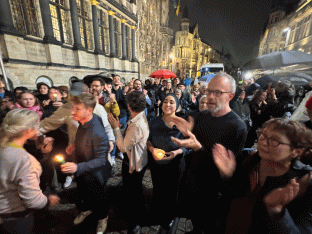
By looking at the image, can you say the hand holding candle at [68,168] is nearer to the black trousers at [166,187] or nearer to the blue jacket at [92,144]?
the blue jacket at [92,144]

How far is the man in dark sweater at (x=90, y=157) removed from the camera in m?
1.92

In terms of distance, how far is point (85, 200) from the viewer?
237 centimetres

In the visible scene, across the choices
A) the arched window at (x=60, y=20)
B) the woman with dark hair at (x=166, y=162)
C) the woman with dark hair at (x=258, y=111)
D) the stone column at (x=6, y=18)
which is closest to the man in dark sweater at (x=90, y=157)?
the woman with dark hair at (x=166, y=162)

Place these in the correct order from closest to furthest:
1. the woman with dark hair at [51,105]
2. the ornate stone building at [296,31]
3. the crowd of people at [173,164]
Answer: the crowd of people at [173,164], the woman with dark hair at [51,105], the ornate stone building at [296,31]

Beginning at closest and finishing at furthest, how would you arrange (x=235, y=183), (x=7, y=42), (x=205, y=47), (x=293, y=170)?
1. (x=293, y=170)
2. (x=235, y=183)
3. (x=7, y=42)
4. (x=205, y=47)

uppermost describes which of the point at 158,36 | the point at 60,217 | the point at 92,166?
the point at 158,36

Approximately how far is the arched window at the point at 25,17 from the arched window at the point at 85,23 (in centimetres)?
413

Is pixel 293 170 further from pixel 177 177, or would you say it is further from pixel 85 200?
pixel 85 200

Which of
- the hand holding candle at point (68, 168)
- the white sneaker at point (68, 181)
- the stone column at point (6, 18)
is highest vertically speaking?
the stone column at point (6, 18)

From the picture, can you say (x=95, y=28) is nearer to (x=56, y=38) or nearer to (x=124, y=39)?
(x=56, y=38)

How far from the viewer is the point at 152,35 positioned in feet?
104

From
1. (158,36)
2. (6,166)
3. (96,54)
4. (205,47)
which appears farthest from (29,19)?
(205,47)

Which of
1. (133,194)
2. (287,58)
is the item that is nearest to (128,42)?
(287,58)

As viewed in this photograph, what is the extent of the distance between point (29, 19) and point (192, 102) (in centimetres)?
1056
